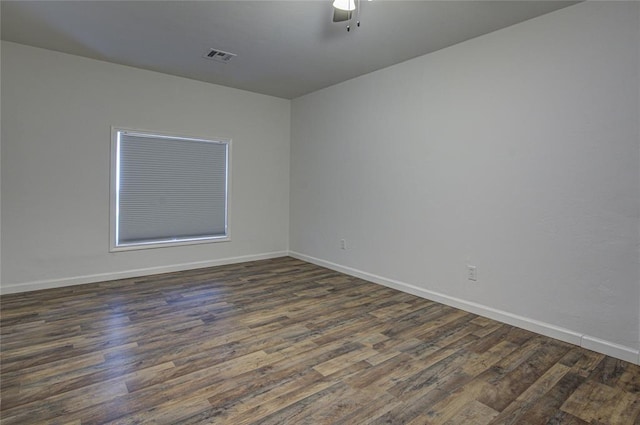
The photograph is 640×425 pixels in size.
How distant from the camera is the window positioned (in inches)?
170

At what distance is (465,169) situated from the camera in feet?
11.1

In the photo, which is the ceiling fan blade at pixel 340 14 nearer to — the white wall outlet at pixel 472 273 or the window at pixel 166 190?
the white wall outlet at pixel 472 273

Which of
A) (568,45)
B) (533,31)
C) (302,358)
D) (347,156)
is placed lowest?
(302,358)

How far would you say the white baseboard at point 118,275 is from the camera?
3.71m

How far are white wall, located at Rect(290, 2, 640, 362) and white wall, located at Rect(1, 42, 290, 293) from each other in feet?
7.58

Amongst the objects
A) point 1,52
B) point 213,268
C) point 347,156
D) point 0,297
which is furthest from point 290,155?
point 0,297

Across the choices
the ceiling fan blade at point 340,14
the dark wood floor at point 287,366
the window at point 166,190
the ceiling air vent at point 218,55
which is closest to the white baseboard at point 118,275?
the dark wood floor at point 287,366

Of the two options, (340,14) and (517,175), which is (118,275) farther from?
(517,175)

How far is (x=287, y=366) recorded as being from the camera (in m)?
2.29

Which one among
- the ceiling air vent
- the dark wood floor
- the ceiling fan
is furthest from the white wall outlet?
the ceiling air vent

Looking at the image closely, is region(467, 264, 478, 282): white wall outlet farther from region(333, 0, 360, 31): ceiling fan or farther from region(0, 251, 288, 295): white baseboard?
region(0, 251, 288, 295): white baseboard

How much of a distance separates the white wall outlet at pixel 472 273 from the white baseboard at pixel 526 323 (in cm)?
24

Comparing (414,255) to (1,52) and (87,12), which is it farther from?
(1,52)

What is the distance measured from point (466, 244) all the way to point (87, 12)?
400 centimetres
